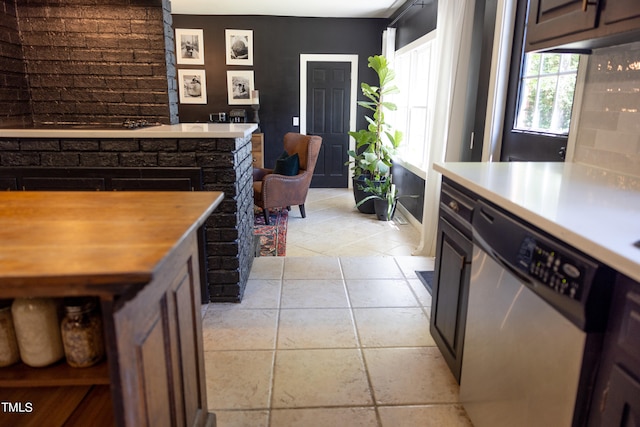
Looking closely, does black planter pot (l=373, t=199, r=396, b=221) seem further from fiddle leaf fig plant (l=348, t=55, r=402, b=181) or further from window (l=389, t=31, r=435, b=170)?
window (l=389, t=31, r=435, b=170)

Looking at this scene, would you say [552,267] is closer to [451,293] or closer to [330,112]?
[451,293]

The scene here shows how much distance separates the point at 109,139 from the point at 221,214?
0.77 metres

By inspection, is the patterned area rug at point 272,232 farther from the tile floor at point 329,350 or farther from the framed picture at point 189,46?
the framed picture at point 189,46

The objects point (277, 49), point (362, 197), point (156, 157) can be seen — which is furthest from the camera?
point (277, 49)

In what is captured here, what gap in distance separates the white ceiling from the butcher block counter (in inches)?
190

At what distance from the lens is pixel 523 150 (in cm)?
255

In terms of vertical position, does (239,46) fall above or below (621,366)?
above

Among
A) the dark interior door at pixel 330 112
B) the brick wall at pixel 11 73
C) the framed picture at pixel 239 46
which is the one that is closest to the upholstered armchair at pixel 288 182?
the dark interior door at pixel 330 112

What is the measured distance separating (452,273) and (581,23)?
1.06 m

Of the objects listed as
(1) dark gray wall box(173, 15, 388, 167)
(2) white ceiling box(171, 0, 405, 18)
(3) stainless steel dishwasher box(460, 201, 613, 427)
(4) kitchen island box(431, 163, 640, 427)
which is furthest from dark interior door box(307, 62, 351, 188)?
(3) stainless steel dishwasher box(460, 201, 613, 427)

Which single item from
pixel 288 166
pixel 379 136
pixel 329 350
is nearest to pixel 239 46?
pixel 288 166

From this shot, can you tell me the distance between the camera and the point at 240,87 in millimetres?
6559

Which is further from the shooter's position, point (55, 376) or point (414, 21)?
point (414, 21)

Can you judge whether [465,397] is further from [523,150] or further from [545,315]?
[523,150]
